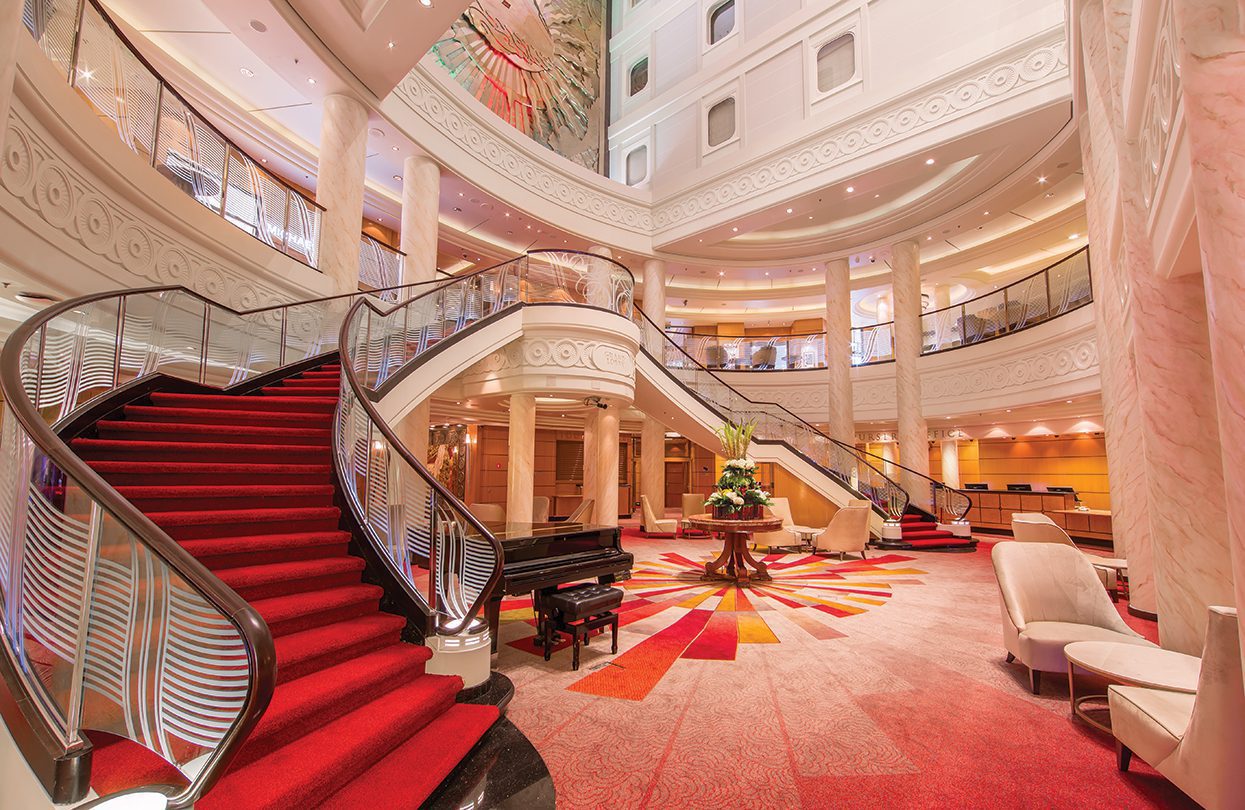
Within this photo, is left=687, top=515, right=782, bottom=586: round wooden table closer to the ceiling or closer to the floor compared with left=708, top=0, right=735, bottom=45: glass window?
closer to the floor

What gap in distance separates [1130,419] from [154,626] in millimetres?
7750

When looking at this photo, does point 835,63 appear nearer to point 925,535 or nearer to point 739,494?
point 925,535

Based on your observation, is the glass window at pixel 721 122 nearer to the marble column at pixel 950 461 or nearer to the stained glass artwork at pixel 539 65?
the stained glass artwork at pixel 539 65

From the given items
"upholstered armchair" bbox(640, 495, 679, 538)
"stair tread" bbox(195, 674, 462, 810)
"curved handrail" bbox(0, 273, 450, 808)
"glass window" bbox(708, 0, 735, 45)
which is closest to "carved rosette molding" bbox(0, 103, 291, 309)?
"curved handrail" bbox(0, 273, 450, 808)

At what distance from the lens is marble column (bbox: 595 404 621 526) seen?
34.5 feet

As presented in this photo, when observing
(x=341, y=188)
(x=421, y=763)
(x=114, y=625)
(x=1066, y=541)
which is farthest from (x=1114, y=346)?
(x=341, y=188)

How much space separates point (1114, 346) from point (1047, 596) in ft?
11.7

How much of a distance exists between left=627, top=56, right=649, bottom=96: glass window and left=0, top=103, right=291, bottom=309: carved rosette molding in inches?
558

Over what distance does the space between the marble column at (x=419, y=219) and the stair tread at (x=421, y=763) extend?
347 inches

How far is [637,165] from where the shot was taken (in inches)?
651

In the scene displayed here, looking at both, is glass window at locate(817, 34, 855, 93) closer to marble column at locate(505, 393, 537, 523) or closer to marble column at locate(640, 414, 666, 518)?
marble column at locate(640, 414, 666, 518)

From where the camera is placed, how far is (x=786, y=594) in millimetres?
6770

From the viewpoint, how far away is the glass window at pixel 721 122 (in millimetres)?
14289

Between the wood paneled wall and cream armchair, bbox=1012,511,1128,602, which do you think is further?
the wood paneled wall
